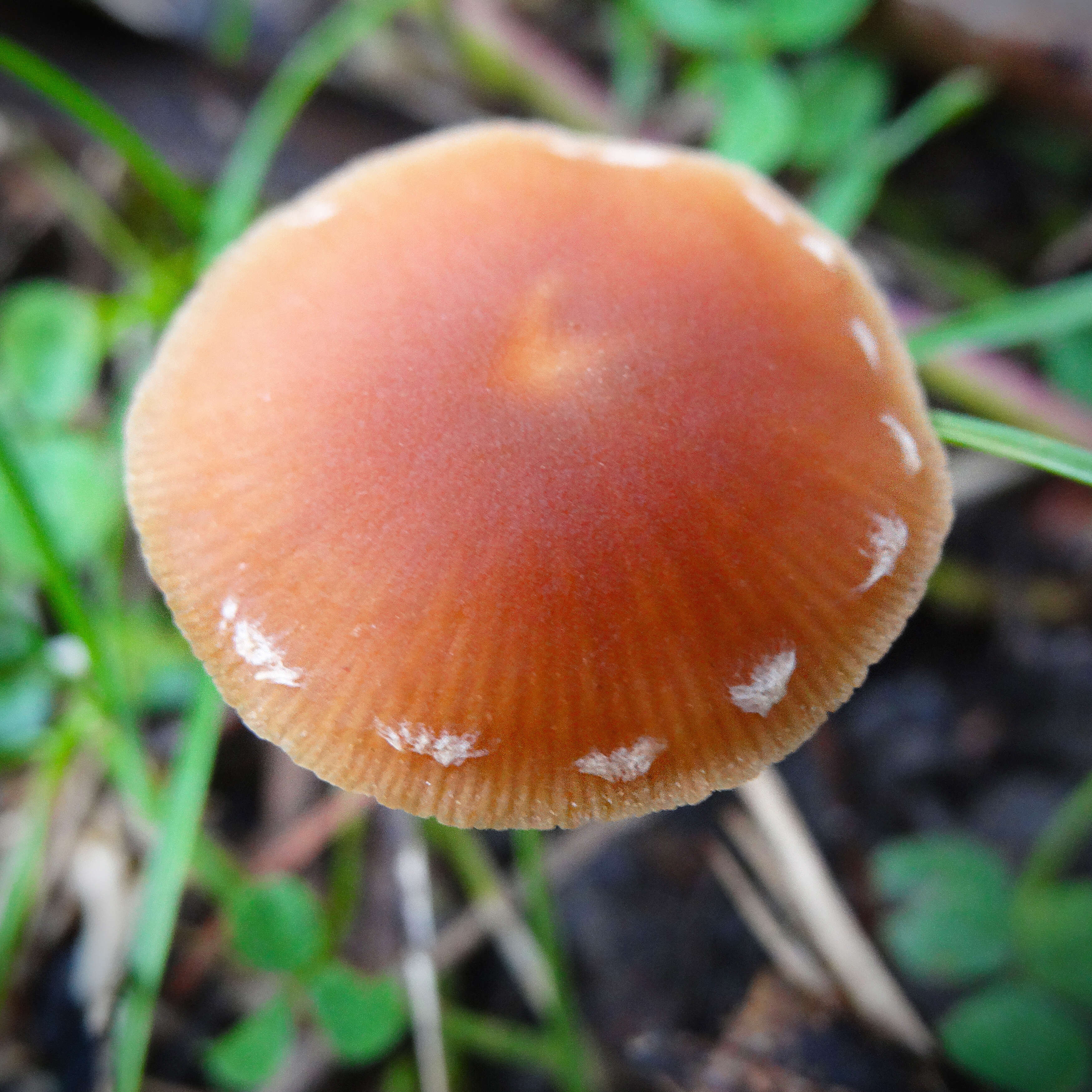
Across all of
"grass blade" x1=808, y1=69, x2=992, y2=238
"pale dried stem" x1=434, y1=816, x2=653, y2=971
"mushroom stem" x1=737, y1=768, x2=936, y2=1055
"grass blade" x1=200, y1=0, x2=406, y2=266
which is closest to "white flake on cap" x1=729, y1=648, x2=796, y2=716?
"mushroom stem" x1=737, y1=768, x2=936, y2=1055

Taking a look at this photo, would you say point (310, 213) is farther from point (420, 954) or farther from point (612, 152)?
point (420, 954)

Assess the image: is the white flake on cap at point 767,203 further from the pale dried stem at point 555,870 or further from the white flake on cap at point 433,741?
the pale dried stem at point 555,870

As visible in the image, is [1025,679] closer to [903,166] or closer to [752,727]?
[752,727]

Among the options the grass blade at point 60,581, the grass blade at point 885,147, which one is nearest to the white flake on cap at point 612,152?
the grass blade at point 885,147

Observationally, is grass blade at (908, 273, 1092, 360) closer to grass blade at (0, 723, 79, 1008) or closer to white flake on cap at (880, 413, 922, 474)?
white flake on cap at (880, 413, 922, 474)

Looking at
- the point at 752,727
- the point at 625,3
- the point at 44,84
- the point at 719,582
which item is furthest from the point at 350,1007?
the point at 625,3
